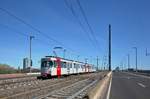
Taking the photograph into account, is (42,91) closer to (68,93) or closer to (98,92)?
(68,93)

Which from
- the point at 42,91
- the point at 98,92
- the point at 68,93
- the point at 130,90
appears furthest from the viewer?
the point at 130,90

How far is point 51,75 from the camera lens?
5019cm

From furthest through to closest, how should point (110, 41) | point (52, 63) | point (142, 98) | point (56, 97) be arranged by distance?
1. point (110, 41)
2. point (52, 63)
3. point (56, 97)
4. point (142, 98)

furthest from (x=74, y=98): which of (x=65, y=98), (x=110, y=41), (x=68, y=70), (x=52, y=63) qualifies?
(x=110, y=41)

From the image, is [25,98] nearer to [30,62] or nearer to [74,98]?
[74,98]

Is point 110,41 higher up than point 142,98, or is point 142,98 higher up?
point 110,41

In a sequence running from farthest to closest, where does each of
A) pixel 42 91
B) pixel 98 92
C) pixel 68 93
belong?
pixel 42 91 → pixel 68 93 → pixel 98 92

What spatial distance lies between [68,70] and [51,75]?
389 inches

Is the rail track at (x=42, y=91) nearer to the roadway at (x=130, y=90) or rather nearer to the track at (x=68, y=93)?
the track at (x=68, y=93)

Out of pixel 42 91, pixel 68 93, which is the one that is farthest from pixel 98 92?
pixel 42 91

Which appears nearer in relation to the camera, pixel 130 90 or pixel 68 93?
pixel 68 93

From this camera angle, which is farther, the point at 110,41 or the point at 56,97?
the point at 110,41

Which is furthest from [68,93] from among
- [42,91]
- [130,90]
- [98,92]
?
[130,90]

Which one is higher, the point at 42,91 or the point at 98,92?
the point at 98,92
